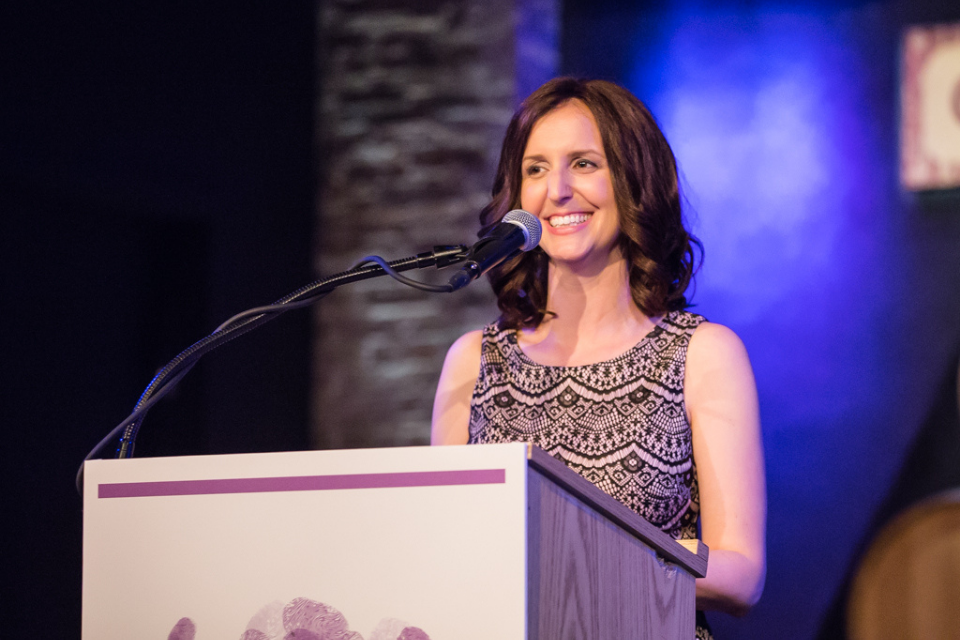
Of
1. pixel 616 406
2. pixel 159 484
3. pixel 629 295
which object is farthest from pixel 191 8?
pixel 159 484

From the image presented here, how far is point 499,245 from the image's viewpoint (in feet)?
4.09

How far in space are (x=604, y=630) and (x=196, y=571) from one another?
45 cm

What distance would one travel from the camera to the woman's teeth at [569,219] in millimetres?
1883

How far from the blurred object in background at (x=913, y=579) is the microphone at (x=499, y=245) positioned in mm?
1776

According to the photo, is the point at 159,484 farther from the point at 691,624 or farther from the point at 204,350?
the point at 691,624

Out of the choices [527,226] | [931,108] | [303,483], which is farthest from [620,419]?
[931,108]

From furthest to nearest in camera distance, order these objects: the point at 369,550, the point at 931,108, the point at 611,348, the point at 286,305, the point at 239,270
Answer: the point at 239,270 → the point at 931,108 → the point at 611,348 → the point at 286,305 → the point at 369,550

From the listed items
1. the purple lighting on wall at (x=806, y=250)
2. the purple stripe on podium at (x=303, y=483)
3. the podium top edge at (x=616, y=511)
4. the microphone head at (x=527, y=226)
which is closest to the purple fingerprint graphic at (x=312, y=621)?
the purple stripe on podium at (x=303, y=483)

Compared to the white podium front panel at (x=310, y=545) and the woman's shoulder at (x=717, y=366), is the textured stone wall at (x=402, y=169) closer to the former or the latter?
the woman's shoulder at (x=717, y=366)

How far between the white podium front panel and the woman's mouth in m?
0.99

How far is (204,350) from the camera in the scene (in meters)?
1.23

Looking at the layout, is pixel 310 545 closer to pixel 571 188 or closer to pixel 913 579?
pixel 571 188

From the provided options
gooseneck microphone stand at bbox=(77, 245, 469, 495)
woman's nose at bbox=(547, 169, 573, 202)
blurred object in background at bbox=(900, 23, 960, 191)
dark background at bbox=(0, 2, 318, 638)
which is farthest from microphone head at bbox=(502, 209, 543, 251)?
blurred object in background at bbox=(900, 23, 960, 191)

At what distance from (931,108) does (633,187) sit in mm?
1258
